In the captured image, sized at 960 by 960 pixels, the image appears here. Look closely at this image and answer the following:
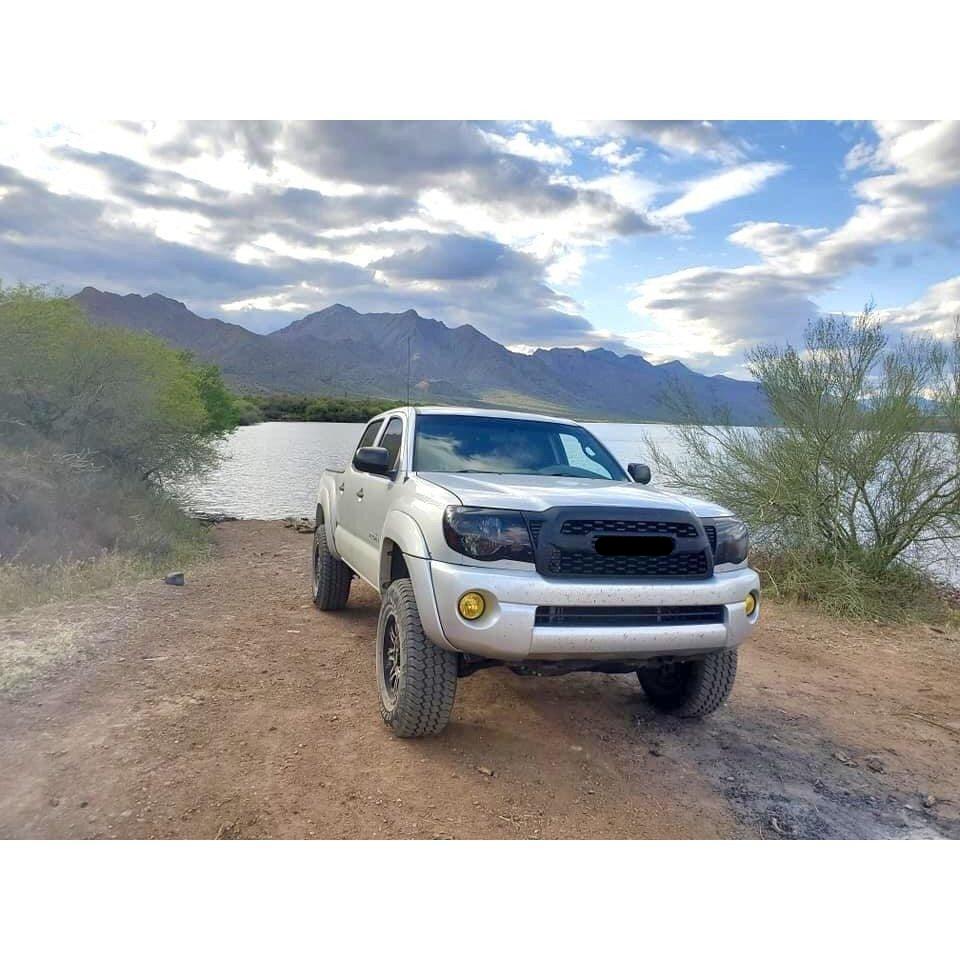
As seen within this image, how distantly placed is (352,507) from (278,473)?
2463 centimetres

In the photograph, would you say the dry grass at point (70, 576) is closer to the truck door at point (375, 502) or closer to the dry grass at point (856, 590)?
the truck door at point (375, 502)

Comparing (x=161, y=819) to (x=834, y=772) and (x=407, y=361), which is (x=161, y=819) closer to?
(x=834, y=772)

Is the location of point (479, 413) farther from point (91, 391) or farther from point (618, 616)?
point (91, 391)

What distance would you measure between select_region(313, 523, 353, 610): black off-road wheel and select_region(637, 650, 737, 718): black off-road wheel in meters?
3.61

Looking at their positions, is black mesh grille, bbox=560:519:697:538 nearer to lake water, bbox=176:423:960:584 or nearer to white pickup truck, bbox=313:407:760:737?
white pickup truck, bbox=313:407:760:737

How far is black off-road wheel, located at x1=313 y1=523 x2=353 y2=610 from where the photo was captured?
7148 mm

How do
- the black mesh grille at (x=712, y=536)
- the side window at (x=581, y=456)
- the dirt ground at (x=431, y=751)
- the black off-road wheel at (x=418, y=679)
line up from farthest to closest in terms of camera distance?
the side window at (x=581, y=456) < the black mesh grille at (x=712, y=536) < the black off-road wheel at (x=418, y=679) < the dirt ground at (x=431, y=751)

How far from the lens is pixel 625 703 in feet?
16.2

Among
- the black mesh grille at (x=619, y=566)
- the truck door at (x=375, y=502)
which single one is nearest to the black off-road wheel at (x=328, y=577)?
the truck door at (x=375, y=502)

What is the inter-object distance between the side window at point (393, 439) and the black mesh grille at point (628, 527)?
180cm

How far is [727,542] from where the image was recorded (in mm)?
3895

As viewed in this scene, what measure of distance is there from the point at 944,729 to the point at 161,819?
5036 millimetres

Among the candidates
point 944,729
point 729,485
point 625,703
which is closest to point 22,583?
point 625,703

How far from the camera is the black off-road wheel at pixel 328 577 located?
7.15 m
